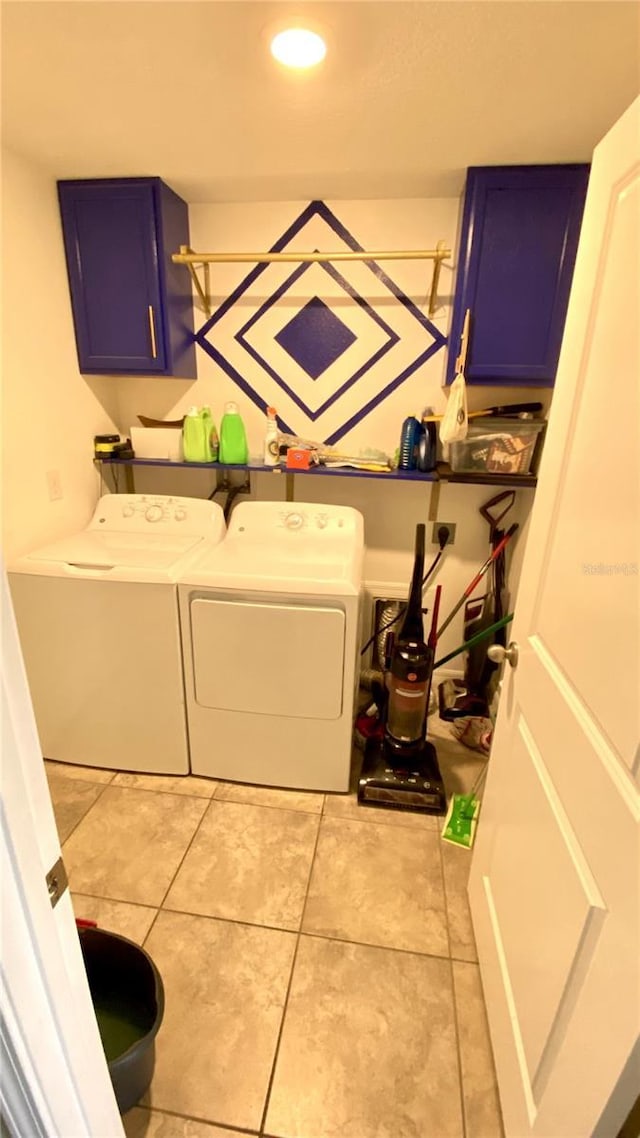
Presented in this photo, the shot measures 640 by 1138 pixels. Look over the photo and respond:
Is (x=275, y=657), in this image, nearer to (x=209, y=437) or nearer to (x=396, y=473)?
(x=396, y=473)

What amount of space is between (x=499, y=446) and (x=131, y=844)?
2.09 metres

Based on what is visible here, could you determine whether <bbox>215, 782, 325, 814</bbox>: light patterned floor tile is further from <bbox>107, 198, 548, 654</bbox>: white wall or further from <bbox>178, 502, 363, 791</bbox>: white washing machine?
<bbox>107, 198, 548, 654</bbox>: white wall

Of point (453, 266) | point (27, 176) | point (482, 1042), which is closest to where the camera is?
point (482, 1042)

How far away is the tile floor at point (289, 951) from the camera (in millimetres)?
1141

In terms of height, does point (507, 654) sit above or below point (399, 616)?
above

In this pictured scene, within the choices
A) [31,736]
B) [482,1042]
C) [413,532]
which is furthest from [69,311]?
[482,1042]

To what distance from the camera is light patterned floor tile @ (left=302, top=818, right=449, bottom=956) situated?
1502 millimetres

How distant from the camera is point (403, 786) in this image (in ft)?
6.42

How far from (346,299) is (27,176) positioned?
129 centimetres

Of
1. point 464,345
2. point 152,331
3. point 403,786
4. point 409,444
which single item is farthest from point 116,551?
point 464,345

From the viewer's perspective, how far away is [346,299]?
7.39 feet

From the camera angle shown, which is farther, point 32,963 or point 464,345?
point 464,345

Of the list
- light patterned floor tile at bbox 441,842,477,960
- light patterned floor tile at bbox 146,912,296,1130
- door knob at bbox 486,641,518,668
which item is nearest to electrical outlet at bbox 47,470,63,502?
light patterned floor tile at bbox 146,912,296,1130

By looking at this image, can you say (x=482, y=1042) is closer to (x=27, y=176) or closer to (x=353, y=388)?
(x=353, y=388)
